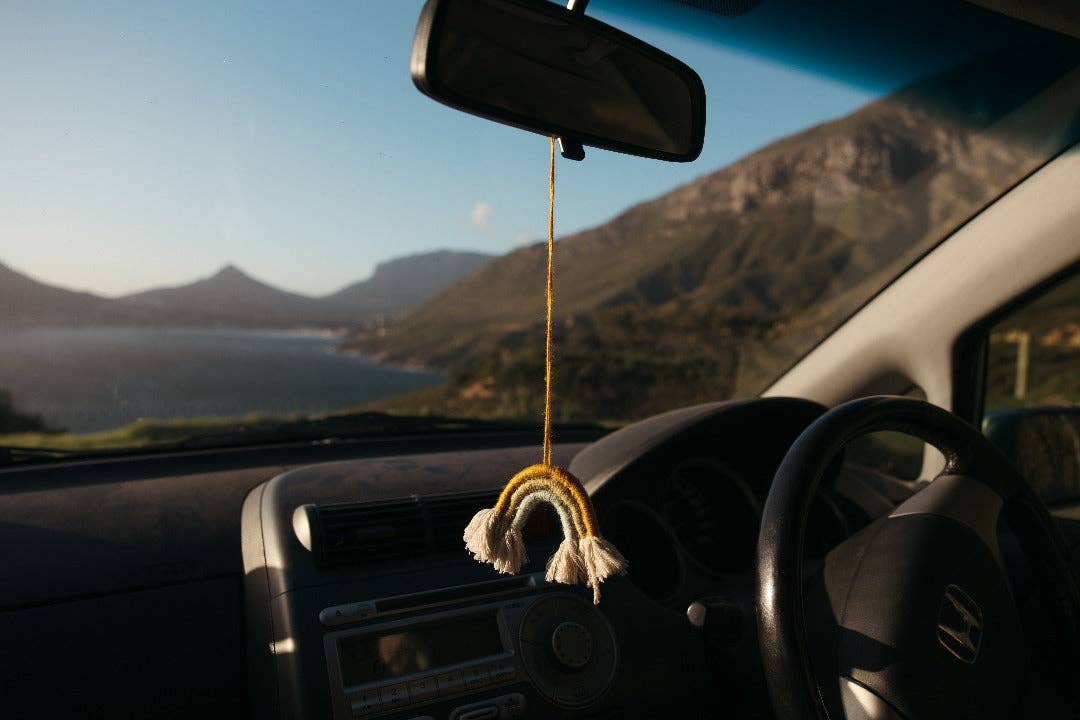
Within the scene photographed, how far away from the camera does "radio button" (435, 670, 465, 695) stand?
222 centimetres

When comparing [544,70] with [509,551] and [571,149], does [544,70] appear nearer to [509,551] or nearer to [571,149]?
[571,149]

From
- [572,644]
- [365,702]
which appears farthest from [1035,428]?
[365,702]

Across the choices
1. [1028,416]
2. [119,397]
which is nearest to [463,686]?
[119,397]

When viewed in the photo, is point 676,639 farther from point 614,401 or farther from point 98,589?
point 98,589

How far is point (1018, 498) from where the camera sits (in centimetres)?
227

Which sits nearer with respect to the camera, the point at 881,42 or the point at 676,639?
the point at 676,639

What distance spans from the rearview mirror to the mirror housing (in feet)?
7.36

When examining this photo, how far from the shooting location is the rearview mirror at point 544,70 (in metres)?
1.65

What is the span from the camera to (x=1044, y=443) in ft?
11.9

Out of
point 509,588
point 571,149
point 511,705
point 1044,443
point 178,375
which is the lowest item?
point 511,705

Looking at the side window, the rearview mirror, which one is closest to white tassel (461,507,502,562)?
the rearview mirror

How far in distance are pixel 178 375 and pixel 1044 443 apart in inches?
130

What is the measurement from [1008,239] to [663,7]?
52.4 inches

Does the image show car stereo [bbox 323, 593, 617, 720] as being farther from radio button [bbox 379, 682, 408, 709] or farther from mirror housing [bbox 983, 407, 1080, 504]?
mirror housing [bbox 983, 407, 1080, 504]
